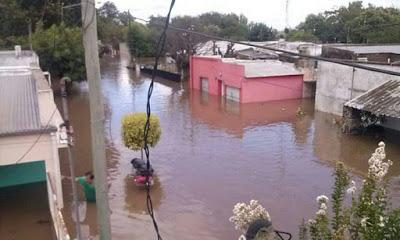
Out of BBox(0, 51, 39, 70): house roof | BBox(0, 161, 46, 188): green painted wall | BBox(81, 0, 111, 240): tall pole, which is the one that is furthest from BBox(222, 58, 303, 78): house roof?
BBox(81, 0, 111, 240): tall pole

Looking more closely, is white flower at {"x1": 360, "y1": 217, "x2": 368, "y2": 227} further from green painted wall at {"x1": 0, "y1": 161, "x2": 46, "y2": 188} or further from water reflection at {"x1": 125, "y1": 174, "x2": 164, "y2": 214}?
green painted wall at {"x1": 0, "y1": 161, "x2": 46, "y2": 188}

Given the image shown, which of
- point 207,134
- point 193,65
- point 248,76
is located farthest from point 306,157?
point 193,65

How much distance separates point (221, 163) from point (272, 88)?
605 inches

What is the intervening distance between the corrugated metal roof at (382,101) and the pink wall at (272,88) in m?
10.1

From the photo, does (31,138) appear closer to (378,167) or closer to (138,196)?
Result: (138,196)

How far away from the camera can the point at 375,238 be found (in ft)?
14.9

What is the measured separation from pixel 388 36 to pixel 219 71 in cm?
2340

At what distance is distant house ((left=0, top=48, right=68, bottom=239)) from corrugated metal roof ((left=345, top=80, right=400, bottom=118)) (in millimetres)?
13781

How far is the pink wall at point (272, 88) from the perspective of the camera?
30.6m

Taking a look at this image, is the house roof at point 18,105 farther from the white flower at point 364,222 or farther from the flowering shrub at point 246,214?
the white flower at point 364,222

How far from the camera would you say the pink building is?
100 ft

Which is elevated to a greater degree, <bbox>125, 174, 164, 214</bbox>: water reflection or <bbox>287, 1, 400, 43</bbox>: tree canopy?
<bbox>287, 1, 400, 43</bbox>: tree canopy

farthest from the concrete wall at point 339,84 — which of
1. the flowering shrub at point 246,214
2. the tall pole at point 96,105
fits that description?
the tall pole at point 96,105

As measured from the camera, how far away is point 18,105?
1259 centimetres
